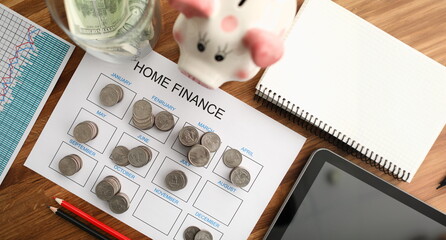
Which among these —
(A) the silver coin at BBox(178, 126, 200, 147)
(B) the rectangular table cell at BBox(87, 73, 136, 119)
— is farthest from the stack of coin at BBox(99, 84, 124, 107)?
(A) the silver coin at BBox(178, 126, 200, 147)

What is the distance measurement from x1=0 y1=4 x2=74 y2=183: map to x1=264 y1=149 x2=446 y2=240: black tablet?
0.42 metres

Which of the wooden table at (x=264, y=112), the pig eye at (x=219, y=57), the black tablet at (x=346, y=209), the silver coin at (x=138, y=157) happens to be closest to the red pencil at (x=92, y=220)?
the wooden table at (x=264, y=112)

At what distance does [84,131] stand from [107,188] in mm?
95

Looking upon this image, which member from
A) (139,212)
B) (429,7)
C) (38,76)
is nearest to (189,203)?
(139,212)

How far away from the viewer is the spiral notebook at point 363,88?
1.89ft

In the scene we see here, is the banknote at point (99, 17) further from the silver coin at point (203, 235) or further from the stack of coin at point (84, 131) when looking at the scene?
the silver coin at point (203, 235)

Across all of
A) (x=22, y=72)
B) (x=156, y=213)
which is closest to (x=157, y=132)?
(x=156, y=213)

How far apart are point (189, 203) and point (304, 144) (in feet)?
0.67

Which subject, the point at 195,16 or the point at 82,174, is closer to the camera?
the point at 195,16

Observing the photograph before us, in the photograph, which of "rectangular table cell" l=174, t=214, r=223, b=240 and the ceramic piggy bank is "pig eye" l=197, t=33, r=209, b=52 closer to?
the ceramic piggy bank

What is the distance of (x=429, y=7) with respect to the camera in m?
0.61

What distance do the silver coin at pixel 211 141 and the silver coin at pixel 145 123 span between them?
8 cm

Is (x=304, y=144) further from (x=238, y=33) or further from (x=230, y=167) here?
(x=238, y=33)

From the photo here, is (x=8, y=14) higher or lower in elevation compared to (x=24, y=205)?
higher
